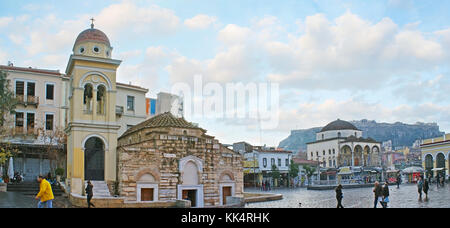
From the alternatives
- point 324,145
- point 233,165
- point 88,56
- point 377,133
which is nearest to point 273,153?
point 324,145

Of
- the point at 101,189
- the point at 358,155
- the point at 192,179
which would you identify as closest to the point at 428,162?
the point at 358,155

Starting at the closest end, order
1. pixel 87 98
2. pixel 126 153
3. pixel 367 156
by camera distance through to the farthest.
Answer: pixel 126 153 → pixel 87 98 → pixel 367 156

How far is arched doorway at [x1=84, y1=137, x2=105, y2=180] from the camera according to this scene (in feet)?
83.4

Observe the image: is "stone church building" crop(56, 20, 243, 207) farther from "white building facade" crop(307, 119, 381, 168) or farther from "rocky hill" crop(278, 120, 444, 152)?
"rocky hill" crop(278, 120, 444, 152)

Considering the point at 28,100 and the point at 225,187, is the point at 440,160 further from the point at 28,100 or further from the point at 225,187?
the point at 28,100

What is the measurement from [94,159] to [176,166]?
4.92 metres

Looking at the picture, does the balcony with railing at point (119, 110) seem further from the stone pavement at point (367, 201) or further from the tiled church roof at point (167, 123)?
the stone pavement at point (367, 201)

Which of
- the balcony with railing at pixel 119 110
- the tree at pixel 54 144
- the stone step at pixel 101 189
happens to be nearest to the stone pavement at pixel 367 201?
the stone step at pixel 101 189

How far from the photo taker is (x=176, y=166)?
992 inches

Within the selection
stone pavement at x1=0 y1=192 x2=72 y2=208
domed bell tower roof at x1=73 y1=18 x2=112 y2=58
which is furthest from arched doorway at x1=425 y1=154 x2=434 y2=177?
stone pavement at x1=0 y1=192 x2=72 y2=208

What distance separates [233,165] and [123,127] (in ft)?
52.5

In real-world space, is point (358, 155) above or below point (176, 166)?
above

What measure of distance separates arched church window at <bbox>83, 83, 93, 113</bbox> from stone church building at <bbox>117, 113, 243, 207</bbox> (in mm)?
3280

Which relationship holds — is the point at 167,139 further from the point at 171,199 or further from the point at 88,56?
the point at 88,56
